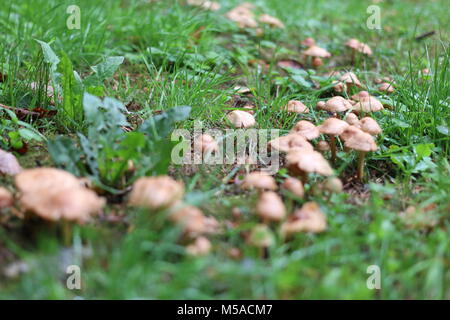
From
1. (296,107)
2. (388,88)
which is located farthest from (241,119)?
(388,88)

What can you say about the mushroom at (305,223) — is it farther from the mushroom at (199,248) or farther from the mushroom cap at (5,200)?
the mushroom cap at (5,200)

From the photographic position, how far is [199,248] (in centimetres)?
189

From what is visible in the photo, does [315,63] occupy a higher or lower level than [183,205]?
higher

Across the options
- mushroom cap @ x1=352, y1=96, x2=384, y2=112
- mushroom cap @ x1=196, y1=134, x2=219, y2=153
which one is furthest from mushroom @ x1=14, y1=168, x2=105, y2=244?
mushroom cap @ x1=352, y1=96, x2=384, y2=112

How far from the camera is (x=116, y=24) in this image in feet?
14.1

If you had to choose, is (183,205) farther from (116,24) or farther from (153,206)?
(116,24)

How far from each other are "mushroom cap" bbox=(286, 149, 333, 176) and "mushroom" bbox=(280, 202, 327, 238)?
8.9 inches

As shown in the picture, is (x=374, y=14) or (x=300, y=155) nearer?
(x=300, y=155)

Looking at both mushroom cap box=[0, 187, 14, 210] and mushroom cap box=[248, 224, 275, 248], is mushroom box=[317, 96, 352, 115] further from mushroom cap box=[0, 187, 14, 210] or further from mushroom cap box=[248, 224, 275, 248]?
mushroom cap box=[0, 187, 14, 210]

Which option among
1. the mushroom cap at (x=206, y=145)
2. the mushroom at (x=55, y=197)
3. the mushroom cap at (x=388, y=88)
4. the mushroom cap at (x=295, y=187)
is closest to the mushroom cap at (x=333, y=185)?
the mushroom cap at (x=295, y=187)

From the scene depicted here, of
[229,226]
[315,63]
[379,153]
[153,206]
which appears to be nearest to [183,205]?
[153,206]

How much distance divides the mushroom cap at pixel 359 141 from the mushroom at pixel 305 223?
0.57m
